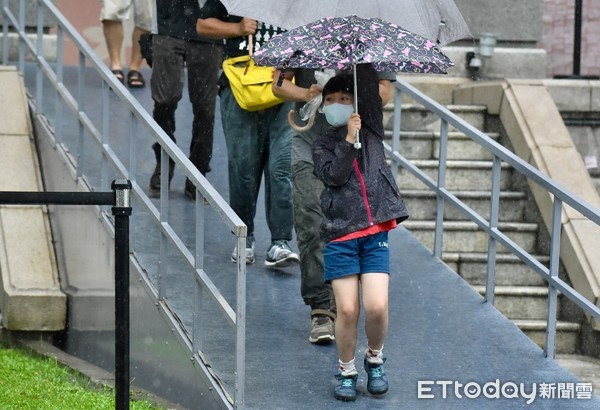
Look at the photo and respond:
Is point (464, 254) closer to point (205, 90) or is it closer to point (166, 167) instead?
point (205, 90)

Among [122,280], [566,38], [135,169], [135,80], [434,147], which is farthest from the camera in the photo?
[566,38]

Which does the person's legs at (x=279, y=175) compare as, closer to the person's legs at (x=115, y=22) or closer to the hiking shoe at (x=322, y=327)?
the hiking shoe at (x=322, y=327)

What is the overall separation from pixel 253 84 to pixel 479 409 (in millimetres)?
2380

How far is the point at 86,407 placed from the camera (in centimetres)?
698

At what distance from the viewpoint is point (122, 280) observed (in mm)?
5219

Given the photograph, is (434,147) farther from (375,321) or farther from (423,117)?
(375,321)

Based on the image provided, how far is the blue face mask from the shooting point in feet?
21.3

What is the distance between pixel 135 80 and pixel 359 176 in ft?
20.1

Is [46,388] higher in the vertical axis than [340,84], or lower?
lower

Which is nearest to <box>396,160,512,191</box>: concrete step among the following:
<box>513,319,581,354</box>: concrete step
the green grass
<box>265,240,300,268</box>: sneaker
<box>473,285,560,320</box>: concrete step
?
<box>473,285,560,320</box>: concrete step

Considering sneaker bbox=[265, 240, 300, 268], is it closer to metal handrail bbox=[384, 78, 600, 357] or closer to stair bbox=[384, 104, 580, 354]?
metal handrail bbox=[384, 78, 600, 357]

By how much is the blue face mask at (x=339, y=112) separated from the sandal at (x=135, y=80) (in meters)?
6.01

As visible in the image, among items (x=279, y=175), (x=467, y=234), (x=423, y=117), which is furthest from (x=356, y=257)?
(x=423, y=117)

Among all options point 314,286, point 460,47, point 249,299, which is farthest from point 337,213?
point 460,47
